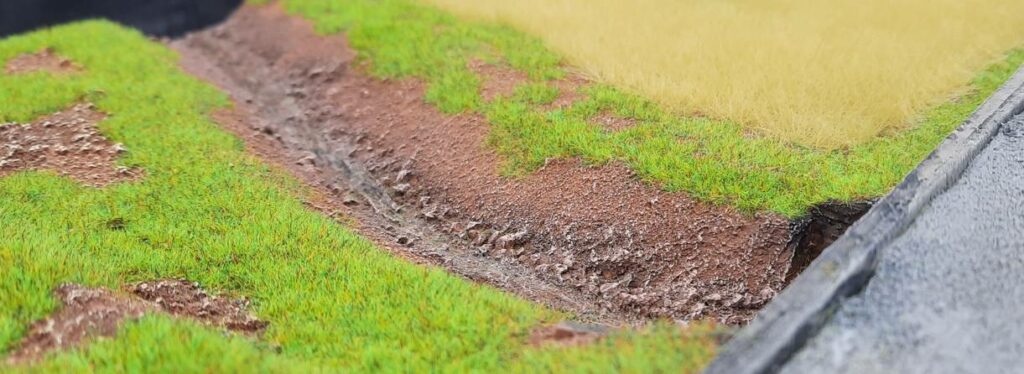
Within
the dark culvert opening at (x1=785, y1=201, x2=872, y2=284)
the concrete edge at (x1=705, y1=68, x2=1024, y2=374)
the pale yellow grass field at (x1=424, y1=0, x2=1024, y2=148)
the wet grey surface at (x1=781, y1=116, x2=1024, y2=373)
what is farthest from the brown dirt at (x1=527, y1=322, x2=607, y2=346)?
the pale yellow grass field at (x1=424, y1=0, x2=1024, y2=148)

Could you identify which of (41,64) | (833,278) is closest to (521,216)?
(833,278)

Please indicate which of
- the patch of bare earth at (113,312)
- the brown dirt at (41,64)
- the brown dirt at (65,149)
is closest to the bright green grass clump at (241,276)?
the patch of bare earth at (113,312)

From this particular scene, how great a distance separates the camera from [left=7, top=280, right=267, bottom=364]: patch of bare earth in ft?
16.0

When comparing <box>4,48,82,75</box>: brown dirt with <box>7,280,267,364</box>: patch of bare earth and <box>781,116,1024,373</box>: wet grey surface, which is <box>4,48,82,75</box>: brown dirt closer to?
<box>7,280,267,364</box>: patch of bare earth

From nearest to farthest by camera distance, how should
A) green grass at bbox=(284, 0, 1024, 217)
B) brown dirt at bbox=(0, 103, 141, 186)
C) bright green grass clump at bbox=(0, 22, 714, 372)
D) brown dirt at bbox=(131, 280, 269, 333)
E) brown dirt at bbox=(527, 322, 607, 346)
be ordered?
bright green grass clump at bbox=(0, 22, 714, 372), brown dirt at bbox=(527, 322, 607, 346), brown dirt at bbox=(131, 280, 269, 333), green grass at bbox=(284, 0, 1024, 217), brown dirt at bbox=(0, 103, 141, 186)

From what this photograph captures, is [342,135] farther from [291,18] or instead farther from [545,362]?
[545,362]

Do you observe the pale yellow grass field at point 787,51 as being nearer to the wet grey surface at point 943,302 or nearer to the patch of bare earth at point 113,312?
the wet grey surface at point 943,302

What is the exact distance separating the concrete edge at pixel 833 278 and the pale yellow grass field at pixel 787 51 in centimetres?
231

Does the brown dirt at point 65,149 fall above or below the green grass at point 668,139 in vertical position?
below

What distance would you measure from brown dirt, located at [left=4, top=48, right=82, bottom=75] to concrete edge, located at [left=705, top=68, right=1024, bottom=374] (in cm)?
1161

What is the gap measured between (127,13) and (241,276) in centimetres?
1263

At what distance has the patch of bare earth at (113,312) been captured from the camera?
486cm

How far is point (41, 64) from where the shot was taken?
12.2m

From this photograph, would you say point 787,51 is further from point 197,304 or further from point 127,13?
point 127,13
